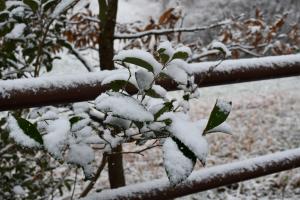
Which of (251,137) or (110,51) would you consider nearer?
(110,51)

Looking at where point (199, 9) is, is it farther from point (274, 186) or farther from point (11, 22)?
point (11, 22)

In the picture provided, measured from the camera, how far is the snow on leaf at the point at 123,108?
1.74 feet

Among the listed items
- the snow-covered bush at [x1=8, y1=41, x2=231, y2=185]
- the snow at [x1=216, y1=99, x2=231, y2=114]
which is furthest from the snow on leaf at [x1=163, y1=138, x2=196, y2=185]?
the snow at [x1=216, y1=99, x2=231, y2=114]

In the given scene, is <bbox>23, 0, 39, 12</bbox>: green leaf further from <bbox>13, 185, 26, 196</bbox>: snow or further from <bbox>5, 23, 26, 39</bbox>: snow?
<bbox>13, 185, 26, 196</bbox>: snow

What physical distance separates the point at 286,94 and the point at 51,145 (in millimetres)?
6837

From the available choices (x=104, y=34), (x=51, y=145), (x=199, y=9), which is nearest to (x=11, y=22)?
(x=104, y=34)

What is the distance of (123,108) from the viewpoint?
1.76 ft

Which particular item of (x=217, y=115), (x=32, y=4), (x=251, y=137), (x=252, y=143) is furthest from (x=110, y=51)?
(x=251, y=137)

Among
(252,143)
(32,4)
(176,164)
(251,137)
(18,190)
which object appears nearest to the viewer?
(176,164)

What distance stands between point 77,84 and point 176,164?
238 mm

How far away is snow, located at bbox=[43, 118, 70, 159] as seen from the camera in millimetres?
545

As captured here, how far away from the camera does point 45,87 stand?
639mm

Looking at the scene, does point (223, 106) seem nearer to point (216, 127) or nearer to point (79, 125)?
point (216, 127)

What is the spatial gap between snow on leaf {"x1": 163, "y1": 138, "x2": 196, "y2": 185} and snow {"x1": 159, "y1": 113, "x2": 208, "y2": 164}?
0.05ft
